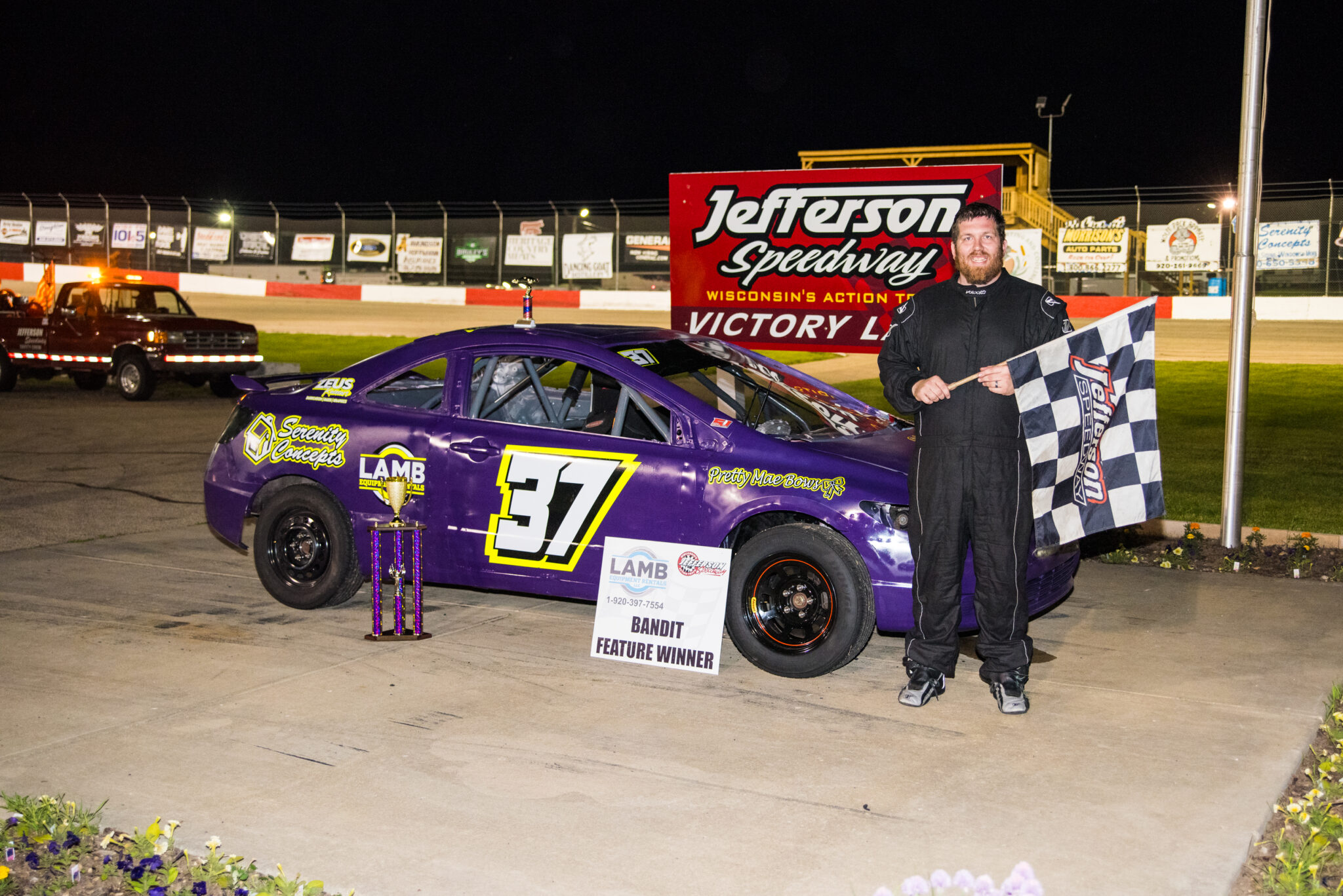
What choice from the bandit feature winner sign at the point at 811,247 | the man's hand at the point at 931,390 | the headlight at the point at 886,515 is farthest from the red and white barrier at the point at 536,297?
the man's hand at the point at 931,390

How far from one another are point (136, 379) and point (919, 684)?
1628 cm

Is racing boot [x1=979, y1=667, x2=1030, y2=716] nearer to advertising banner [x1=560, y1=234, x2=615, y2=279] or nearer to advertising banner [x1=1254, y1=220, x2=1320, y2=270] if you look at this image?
advertising banner [x1=1254, y1=220, x2=1320, y2=270]

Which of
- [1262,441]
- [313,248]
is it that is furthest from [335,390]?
[313,248]

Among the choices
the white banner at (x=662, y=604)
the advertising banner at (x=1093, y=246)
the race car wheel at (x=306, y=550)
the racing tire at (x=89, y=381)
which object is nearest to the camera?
the white banner at (x=662, y=604)

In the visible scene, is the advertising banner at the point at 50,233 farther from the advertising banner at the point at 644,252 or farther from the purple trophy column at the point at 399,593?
the purple trophy column at the point at 399,593

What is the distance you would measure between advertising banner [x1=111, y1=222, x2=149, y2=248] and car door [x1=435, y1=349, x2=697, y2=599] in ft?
129

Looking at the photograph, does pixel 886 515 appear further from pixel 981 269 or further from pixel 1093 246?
pixel 1093 246

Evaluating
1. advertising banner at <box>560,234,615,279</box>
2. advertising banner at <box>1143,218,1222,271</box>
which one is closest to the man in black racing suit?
advertising banner at <box>1143,218,1222,271</box>

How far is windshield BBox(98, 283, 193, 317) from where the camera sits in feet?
65.0

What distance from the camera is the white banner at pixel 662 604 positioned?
19.2ft

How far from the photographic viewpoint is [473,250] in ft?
129

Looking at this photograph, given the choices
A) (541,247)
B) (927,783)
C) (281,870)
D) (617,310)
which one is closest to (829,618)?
(927,783)

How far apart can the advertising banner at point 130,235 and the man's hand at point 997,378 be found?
41.6m

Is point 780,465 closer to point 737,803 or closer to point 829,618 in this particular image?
point 829,618
